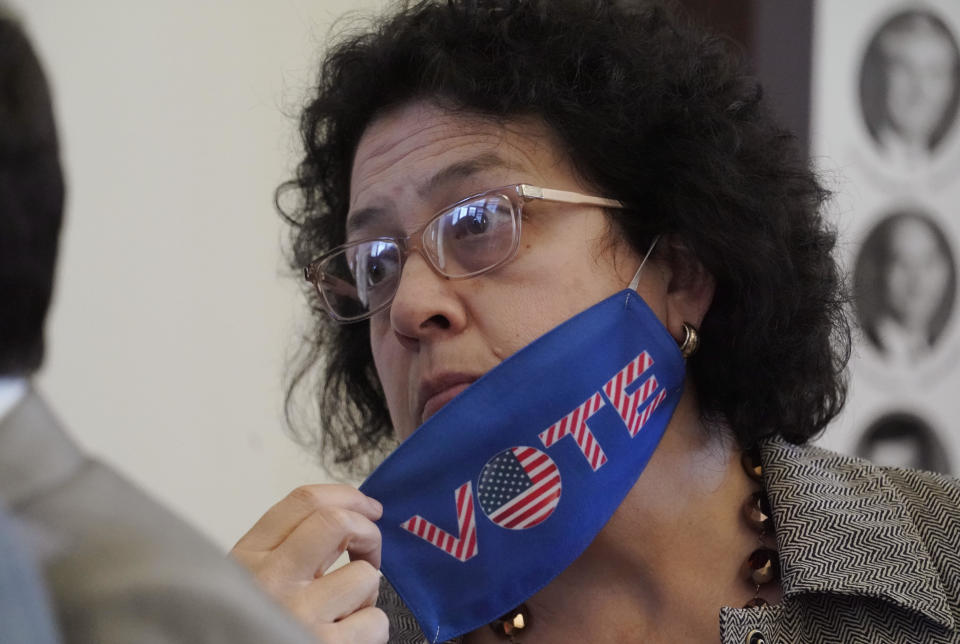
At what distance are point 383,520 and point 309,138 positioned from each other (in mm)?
747

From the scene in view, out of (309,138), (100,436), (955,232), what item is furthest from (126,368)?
(955,232)

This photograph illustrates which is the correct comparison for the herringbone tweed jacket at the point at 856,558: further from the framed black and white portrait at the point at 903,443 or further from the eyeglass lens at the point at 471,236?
the framed black and white portrait at the point at 903,443

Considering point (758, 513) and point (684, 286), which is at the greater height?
point (684, 286)

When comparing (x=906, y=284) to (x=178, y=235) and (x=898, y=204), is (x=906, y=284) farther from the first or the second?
(x=178, y=235)

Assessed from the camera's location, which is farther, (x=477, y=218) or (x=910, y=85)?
(x=910, y=85)

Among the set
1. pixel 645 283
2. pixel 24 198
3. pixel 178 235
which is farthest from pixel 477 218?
pixel 24 198

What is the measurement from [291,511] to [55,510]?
68cm

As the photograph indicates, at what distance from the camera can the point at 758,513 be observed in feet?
4.32

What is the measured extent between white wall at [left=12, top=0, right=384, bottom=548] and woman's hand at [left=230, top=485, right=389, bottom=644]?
12 cm

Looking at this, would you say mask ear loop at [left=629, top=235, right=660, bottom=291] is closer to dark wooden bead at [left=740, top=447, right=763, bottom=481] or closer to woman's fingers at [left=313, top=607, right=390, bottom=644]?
dark wooden bead at [left=740, top=447, right=763, bottom=481]

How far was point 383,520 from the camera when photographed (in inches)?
45.9

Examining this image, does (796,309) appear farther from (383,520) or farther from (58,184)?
(58,184)

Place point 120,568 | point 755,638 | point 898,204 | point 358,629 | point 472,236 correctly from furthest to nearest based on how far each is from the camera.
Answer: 1. point 898,204
2. point 472,236
3. point 755,638
4. point 358,629
5. point 120,568

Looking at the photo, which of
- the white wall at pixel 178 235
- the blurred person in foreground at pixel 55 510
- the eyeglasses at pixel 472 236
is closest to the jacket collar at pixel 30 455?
the blurred person in foreground at pixel 55 510
